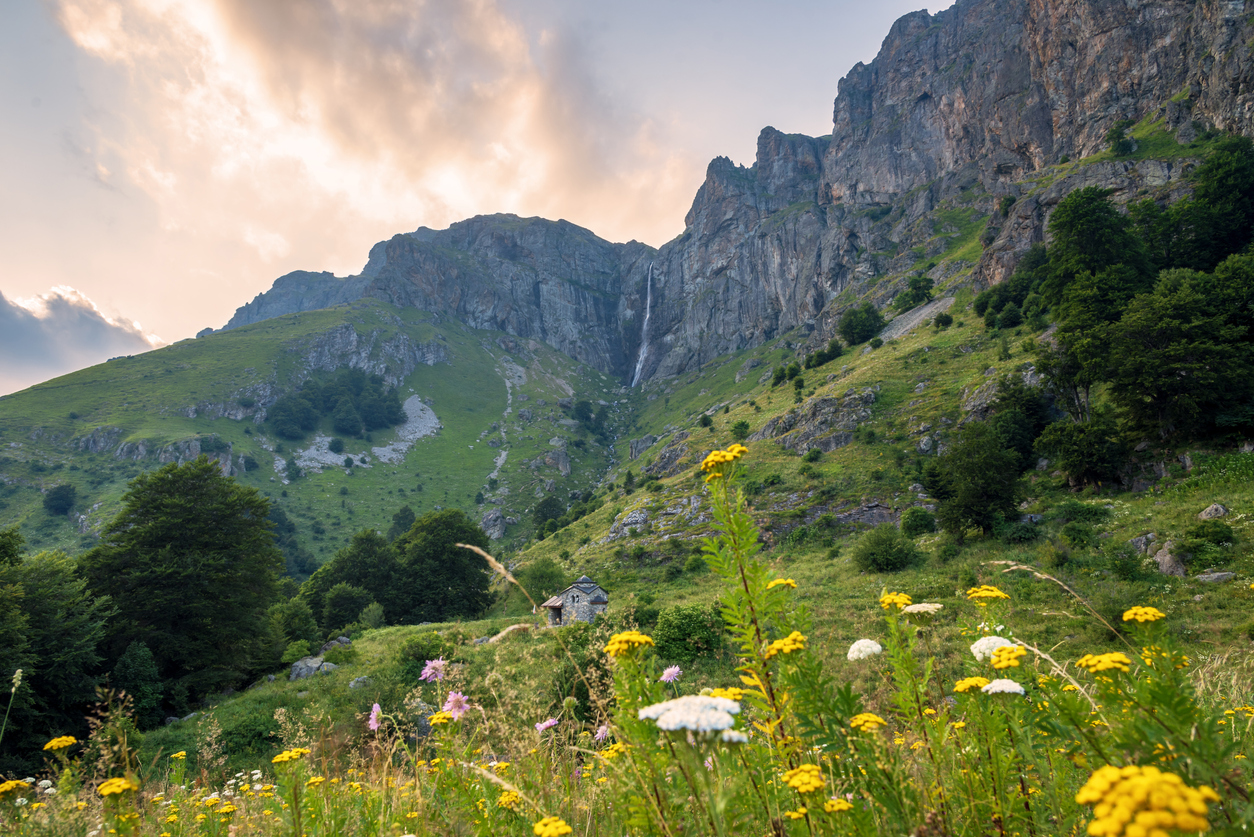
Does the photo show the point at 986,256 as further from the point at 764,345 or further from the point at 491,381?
the point at 491,381

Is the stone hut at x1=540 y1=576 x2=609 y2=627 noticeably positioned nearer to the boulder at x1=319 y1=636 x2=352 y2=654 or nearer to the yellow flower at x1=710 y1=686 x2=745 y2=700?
the boulder at x1=319 y1=636 x2=352 y2=654

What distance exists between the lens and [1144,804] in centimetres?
102

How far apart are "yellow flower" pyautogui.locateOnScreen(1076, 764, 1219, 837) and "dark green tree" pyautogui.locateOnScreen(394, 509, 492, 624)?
43957 mm

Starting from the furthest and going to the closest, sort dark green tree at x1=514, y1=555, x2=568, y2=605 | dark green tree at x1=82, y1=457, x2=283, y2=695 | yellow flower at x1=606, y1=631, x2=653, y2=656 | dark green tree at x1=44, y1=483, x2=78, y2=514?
dark green tree at x1=44, y1=483, x2=78, y2=514 → dark green tree at x1=514, y1=555, x2=568, y2=605 → dark green tree at x1=82, y1=457, x2=283, y2=695 → yellow flower at x1=606, y1=631, x2=653, y2=656

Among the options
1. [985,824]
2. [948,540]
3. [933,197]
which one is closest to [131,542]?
[985,824]

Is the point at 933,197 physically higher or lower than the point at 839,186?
lower

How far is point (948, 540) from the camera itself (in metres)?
24.1

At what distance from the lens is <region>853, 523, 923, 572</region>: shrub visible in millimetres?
23531

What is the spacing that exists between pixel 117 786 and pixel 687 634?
1798 centimetres

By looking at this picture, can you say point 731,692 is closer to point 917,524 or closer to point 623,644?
point 623,644

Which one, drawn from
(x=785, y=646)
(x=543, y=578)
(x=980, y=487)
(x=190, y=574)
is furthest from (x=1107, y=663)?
(x=543, y=578)

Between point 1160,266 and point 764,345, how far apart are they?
101465 millimetres

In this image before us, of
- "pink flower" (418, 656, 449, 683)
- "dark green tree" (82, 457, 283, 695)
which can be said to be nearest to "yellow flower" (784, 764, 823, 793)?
"pink flower" (418, 656, 449, 683)

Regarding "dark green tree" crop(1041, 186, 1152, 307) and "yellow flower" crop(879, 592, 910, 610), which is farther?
"dark green tree" crop(1041, 186, 1152, 307)
